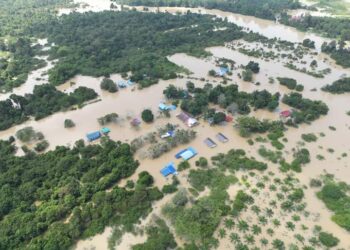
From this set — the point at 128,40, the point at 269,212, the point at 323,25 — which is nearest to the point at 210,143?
the point at 269,212

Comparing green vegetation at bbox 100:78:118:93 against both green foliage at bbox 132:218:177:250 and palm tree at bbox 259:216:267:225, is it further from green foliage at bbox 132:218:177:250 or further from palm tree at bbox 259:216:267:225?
palm tree at bbox 259:216:267:225

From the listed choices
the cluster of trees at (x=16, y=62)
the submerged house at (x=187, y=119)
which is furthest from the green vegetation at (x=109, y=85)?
the cluster of trees at (x=16, y=62)

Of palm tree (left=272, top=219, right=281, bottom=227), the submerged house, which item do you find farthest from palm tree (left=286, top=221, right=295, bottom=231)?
the submerged house

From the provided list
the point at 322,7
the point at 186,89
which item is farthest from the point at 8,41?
the point at 322,7

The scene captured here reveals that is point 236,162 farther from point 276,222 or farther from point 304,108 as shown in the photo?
point 304,108

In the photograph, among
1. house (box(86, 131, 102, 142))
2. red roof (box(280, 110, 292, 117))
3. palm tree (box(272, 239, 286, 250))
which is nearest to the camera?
palm tree (box(272, 239, 286, 250))

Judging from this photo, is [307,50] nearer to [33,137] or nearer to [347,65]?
[347,65]
